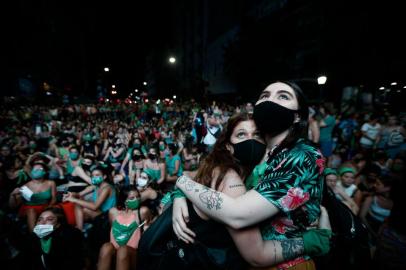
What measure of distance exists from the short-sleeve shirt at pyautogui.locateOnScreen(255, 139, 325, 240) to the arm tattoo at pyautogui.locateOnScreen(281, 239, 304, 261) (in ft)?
0.11

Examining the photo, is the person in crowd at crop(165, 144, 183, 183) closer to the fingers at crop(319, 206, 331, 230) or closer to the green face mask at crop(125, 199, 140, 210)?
the green face mask at crop(125, 199, 140, 210)

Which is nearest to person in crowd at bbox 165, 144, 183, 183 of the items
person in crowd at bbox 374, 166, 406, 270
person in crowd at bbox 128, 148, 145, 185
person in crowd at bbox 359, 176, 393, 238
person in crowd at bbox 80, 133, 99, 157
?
person in crowd at bbox 128, 148, 145, 185

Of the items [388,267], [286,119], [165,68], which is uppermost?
[165,68]

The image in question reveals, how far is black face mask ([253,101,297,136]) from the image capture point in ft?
5.19

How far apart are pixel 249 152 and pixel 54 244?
3614 mm

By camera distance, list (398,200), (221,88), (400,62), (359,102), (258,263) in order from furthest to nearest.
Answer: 1. (221,88)
2. (359,102)
3. (400,62)
4. (398,200)
5. (258,263)

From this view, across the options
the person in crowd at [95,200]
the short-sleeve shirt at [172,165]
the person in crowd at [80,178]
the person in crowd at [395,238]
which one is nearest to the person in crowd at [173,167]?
the short-sleeve shirt at [172,165]

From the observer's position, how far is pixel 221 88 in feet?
117

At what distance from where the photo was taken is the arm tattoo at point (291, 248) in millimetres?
1419

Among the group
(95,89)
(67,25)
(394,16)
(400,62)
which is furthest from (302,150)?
(95,89)

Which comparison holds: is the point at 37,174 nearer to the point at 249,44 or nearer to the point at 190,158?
the point at 190,158

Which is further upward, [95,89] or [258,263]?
[95,89]

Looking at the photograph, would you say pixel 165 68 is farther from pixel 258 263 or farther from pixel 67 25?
pixel 258 263

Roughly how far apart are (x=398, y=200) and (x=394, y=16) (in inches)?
613
